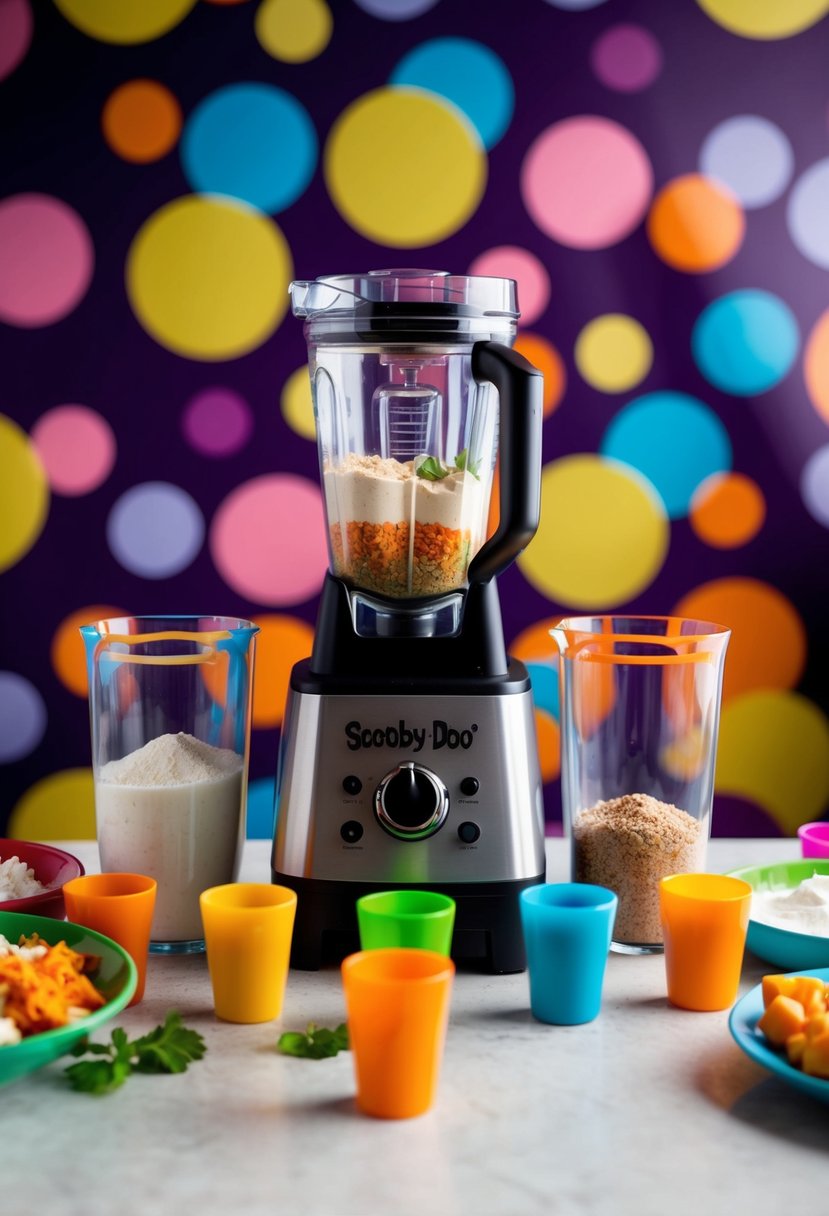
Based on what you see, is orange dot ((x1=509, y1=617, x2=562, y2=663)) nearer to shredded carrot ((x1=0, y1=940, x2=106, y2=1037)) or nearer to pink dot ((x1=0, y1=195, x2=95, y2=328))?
pink dot ((x1=0, y1=195, x2=95, y2=328))

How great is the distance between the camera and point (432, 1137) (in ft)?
2.49

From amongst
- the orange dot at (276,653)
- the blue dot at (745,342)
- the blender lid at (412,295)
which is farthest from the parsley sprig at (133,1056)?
the blue dot at (745,342)

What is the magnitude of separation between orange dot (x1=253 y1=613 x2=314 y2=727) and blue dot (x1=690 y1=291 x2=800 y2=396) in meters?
0.88

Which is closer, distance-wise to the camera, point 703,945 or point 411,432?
point 703,945

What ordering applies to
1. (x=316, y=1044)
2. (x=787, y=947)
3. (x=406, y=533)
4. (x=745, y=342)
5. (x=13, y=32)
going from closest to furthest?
(x=316, y=1044)
(x=787, y=947)
(x=406, y=533)
(x=13, y=32)
(x=745, y=342)

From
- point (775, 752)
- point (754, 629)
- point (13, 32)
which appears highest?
point (13, 32)

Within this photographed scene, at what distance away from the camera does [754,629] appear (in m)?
2.39

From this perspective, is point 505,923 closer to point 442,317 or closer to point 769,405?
point 442,317

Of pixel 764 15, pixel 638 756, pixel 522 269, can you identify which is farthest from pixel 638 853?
pixel 764 15

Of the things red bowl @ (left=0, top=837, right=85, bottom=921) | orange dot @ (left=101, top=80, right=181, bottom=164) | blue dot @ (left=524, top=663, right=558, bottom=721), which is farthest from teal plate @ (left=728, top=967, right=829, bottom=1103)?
orange dot @ (left=101, top=80, right=181, bottom=164)

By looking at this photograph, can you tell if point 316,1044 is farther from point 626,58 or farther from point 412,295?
point 626,58

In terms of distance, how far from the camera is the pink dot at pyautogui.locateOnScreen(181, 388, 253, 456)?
229cm

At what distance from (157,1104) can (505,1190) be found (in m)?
0.23

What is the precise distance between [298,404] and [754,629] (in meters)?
0.94
